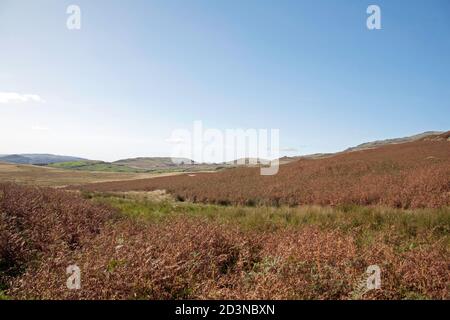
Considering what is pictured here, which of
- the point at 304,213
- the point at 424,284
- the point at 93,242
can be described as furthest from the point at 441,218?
the point at 93,242

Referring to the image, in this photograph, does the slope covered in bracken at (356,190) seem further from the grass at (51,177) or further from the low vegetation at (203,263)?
the grass at (51,177)

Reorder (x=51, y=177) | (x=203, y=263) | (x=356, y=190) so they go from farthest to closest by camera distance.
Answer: (x=51, y=177)
(x=356, y=190)
(x=203, y=263)

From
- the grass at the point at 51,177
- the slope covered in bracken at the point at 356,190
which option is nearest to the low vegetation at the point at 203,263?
the slope covered in bracken at the point at 356,190

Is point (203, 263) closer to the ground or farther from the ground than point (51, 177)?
farther from the ground

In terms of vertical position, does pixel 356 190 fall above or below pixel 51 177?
above

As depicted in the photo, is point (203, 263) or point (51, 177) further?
point (51, 177)

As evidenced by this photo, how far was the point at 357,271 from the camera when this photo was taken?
4.99 m

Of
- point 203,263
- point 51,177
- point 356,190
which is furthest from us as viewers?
point 51,177

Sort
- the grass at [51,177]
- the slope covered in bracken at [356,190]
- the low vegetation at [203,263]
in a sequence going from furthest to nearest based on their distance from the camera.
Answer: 1. the grass at [51,177]
2. the slope covered in bracken at [356,190]
3. the low vegetation at [203,263]

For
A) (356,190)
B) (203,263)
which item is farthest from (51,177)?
(203,263)

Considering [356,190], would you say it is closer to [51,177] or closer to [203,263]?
[203,263]

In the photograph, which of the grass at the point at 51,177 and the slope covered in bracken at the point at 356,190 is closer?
the slope covered in bracken at the point at 356,190
